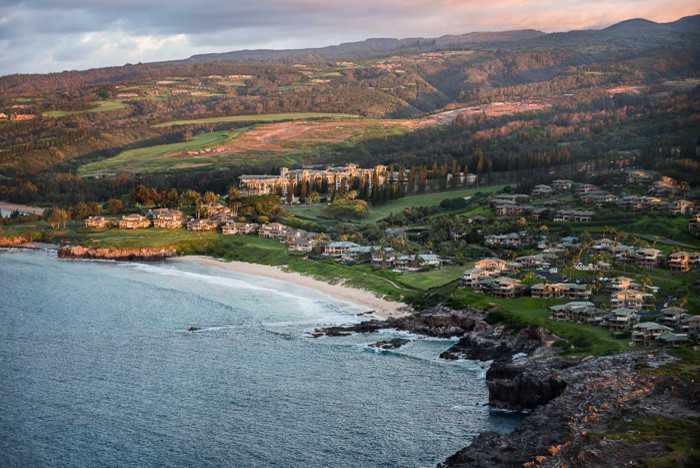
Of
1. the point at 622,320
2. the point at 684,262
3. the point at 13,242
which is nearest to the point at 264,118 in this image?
the point at 13,242

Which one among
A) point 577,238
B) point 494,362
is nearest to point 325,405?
point 494,362

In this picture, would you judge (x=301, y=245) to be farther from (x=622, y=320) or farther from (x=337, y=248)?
(x=622, y=320)

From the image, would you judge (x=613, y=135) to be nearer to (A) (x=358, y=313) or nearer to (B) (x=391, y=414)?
(A) (x=358, y=313)

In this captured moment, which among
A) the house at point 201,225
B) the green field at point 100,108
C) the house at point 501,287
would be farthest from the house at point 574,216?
the green field at point 100,108

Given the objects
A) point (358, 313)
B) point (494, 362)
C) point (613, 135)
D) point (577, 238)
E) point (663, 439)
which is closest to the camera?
point (663, 439)

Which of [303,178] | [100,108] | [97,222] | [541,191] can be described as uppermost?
[100,108]

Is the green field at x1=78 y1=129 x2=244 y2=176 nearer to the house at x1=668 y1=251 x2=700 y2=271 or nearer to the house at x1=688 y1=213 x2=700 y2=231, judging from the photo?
the house at x1=688 y1=213 x2=700 y2=231

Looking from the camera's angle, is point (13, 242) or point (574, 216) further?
point (13, 242)
